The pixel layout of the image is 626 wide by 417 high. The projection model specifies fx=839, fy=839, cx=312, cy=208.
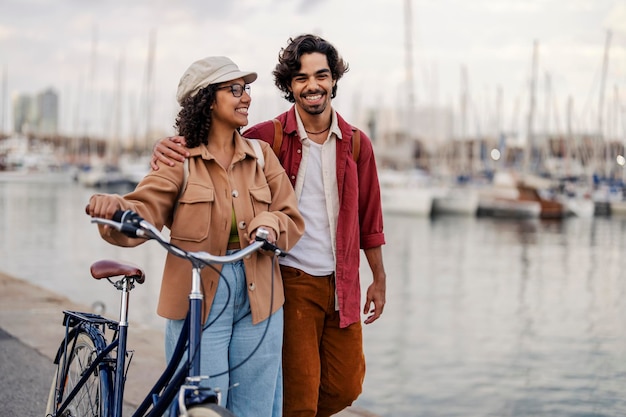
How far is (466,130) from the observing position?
2549 inches

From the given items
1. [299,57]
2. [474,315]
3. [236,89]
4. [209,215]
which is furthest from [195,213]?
[474,315]

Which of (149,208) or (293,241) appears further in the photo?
(293,241)

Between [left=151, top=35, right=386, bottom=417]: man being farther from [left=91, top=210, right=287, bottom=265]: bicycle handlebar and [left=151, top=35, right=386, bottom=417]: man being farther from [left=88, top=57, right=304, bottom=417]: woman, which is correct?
[left=91, top=210, right=287, bottom=265]: bicycle handlebar

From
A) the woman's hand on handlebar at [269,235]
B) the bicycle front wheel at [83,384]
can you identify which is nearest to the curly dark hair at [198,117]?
the woman's hand on handlebar at [269,235]

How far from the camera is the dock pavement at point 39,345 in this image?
5340mm

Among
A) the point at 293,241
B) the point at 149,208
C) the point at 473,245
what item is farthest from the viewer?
the point at 473,245

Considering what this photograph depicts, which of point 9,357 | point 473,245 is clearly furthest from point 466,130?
point 9,357

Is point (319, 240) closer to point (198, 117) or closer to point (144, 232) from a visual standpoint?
point (198, 117)

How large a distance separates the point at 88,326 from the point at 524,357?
8.35 m

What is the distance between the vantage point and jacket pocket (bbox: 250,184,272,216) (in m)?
3.19

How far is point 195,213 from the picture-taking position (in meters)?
3.08

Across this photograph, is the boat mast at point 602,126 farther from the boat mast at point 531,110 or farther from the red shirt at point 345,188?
the red shirt at point 345,188

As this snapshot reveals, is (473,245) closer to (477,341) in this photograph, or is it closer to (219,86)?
(477,341)

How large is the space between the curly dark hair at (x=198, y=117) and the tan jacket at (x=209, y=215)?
0.17ft
